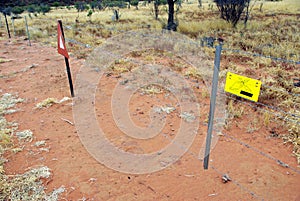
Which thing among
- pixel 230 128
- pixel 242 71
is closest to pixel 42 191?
pixel 230 128

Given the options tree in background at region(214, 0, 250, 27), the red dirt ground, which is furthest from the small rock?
tree in background at region(214, 0, 250, 27)

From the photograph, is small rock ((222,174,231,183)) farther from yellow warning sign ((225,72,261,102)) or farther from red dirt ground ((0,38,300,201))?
yellow warning sign ((225,72,261,102))

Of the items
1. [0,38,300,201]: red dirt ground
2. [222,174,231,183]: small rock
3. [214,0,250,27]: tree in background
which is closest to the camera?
[0,38,300,201]: red dirt ground

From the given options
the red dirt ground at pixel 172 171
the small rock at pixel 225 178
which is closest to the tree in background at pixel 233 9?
the red dirt ground at pixel 172 171

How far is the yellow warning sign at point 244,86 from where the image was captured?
7.88 feet

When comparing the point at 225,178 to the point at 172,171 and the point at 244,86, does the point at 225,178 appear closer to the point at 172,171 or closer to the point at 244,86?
the point at 172,171

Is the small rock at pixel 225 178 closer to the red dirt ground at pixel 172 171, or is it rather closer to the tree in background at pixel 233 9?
the red dirt ground at pixel 172 171

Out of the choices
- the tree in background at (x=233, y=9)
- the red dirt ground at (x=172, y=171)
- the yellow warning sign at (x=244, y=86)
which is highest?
the tree in background at (x=233, y=9)

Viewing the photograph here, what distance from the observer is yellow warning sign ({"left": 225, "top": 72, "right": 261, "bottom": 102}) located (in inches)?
94.5

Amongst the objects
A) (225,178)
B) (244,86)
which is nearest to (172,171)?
(225,178)

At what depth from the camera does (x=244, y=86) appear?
2.50m

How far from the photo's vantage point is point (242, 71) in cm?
665

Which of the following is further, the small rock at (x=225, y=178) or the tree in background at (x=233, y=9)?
the tree in background at (x=233, y=9)

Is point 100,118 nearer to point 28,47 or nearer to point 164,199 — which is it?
point 164,199
